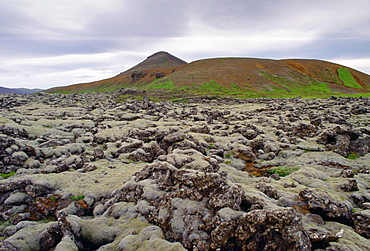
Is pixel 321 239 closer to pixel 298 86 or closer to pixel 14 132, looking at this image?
pixel 14 132

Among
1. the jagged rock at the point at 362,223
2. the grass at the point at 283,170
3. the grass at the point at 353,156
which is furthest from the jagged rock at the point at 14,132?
the grass at the point at 353,156

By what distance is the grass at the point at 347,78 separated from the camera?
119975 millimetres

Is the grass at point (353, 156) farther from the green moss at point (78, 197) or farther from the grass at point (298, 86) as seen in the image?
the grass at point (298, 86)

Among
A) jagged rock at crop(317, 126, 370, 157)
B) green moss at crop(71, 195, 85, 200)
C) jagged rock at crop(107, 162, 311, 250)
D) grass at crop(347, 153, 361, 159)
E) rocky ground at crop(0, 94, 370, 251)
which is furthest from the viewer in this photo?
jagged rock at crop(317, 126, 370, 157)

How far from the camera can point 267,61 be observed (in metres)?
143

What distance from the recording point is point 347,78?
130m

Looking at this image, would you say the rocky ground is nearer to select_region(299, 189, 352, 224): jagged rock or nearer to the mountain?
select_region(299, 189, 352, 224): jagged rock

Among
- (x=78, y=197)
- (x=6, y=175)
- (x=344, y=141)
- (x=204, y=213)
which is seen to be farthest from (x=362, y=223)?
(x=6, y=175)

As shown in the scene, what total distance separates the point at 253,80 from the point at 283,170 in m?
101

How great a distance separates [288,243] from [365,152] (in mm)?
15921

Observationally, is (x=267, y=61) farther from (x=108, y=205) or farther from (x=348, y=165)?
(x=108, y=205)

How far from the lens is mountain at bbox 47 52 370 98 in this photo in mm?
91688

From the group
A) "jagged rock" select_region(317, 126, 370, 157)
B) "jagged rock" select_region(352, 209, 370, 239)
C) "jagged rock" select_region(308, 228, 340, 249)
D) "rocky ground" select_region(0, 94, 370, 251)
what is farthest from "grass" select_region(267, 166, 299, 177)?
"jagged rock" select_region(308, 228, 340, 249)

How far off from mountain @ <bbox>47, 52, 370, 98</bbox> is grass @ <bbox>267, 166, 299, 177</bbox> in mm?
60664
